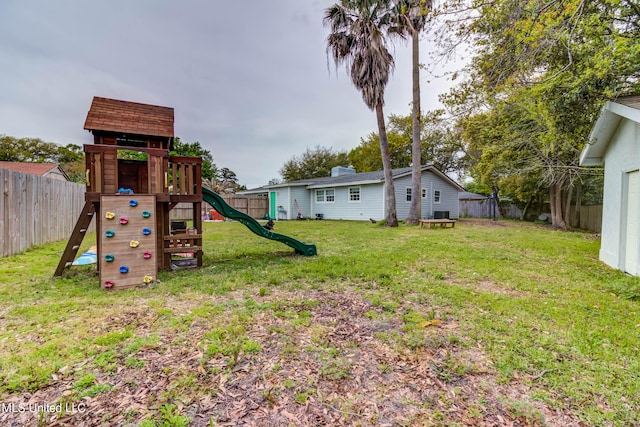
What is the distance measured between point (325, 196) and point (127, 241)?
621 inches

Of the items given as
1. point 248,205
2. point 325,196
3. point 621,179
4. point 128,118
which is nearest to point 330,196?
point 325,196

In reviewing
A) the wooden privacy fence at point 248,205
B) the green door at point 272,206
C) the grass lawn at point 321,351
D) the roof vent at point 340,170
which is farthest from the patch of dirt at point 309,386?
the roof vent at point 340,170

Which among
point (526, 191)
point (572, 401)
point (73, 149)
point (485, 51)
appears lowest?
point (572, 401)

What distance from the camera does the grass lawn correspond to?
1716 millimetres

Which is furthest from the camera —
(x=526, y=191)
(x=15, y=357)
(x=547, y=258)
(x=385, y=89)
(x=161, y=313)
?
(x=526, y=191)

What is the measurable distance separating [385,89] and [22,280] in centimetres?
1283

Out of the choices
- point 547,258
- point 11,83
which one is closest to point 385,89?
point 547,258

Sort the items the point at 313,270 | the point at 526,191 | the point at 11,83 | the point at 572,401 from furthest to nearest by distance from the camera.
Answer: the point at 526,191
the point at 11,83
the point at 313,270
the point at 572,401

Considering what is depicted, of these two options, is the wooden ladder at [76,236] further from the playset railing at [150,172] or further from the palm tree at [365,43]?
the palm tree at [365,43]

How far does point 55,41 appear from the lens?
812 cm

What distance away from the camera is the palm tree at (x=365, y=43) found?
11.8 meters

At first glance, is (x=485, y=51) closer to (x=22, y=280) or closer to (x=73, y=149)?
(x=22, y=280)

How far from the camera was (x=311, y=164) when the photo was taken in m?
33.5

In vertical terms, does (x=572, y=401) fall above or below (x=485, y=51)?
below
